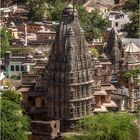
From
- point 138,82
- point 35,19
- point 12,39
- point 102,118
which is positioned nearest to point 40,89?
point 102,118

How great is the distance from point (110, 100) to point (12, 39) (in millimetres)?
29371

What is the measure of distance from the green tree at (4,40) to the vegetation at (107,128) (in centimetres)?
2576

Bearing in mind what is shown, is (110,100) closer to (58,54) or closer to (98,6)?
(58,54)

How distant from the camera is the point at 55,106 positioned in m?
29.4

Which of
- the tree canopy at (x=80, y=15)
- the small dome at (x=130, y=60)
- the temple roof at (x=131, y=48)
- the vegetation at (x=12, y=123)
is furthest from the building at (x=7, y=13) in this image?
the vegetation at (x=12, y=123)

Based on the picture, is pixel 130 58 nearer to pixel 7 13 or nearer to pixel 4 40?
pixel 4 40

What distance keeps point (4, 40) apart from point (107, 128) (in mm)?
32117

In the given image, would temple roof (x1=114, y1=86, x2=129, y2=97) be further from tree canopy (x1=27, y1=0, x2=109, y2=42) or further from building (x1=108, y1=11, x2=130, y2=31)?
building (x1=108, y1=11, x2=130, y2=31)

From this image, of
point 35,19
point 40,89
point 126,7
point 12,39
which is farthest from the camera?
point 126,7

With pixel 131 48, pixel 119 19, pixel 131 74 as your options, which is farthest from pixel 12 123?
pixel 119 19

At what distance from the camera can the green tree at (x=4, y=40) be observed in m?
54.5

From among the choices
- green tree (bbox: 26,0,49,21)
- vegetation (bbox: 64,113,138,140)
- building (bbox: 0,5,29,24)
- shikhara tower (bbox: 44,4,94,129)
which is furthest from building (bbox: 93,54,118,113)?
building (bbox: 0,5,29,24)

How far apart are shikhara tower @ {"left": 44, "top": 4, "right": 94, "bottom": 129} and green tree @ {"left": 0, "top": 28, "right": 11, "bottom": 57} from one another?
2365 centimetres

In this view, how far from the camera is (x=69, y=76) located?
95.0 ft
